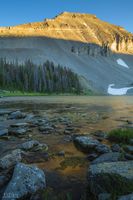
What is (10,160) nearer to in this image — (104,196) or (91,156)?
(91,156)

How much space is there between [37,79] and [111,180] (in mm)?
138095

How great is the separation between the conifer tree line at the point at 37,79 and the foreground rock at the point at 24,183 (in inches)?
4789

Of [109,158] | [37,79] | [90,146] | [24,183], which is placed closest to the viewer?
[24,183]

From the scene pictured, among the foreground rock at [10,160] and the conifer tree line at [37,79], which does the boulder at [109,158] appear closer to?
the foreground rock at [10,160]

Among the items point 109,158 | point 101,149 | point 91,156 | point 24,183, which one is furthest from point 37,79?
point 24,183

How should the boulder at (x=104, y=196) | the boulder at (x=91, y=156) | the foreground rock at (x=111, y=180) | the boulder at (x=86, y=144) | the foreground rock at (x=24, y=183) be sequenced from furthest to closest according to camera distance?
1. the boulder at (x=86, y=144)
2. the boulder at (x=91, y=156)
3. the foreground rock at (x=24, y=183)
4. the foreground rock at (x=111, y=180)
5. the boulder at (x=104, y=196)

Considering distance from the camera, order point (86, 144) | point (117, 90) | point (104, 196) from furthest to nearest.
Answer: point (117, 90), point (86, 144), point (104, 196)

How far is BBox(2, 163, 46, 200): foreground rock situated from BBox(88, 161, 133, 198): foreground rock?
5.47 feet

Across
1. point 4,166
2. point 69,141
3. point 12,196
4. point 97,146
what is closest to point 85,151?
point 97,146

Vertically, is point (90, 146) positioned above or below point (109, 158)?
below

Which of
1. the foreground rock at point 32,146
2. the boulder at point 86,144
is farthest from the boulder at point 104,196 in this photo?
the foreground rock at point 32,146

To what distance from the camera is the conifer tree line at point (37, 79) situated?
134375 mm

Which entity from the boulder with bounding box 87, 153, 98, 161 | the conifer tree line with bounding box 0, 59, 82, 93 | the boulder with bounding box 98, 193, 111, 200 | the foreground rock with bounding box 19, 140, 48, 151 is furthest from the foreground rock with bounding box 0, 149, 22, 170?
the conifer tree line with bounding box 0, 59, 82, 93

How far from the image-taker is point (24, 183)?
6996 mm
